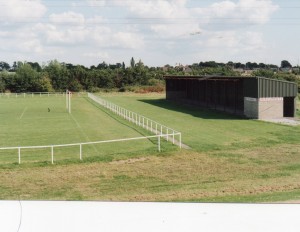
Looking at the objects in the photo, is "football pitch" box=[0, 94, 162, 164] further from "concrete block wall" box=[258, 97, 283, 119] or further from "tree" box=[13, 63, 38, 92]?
"tree" box=[13, 63, 38, 92]

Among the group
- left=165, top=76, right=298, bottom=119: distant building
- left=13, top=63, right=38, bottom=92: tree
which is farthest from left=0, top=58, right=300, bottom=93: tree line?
left=165, top=76, right=298, bottom=119: distant building

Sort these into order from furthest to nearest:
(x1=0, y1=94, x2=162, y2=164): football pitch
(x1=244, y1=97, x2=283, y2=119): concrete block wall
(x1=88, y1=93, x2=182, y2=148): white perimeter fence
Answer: (x1=244, y1=97, x2=283, y2=119): concrete block wall, (x1=88, y1=93, x2=182, y2=148): white perimeter fence, (x1=0, y1=94, x2=162, y2=164): football pitch

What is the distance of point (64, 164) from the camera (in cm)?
1620

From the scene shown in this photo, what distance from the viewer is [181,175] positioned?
1468 centimetres

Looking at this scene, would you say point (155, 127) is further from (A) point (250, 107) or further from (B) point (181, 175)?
(B) point (181, 175)

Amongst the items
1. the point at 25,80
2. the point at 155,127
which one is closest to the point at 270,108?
the point at 155,127

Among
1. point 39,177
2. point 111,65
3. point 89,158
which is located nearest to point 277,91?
point 89,158

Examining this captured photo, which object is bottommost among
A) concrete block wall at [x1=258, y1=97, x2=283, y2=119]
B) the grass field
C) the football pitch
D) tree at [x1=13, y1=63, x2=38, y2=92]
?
the grass field

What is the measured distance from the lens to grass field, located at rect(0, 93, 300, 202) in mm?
11750

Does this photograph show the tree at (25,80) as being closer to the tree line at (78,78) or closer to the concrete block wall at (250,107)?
the tree line at (78,78)

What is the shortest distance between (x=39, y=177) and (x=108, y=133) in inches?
439

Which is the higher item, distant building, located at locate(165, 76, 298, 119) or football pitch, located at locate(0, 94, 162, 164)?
distant building, located at locate(165, 76, 298, 119)

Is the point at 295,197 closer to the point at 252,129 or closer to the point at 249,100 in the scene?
the point at 252,129

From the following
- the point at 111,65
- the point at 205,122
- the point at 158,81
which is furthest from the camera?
the point at 111,65
